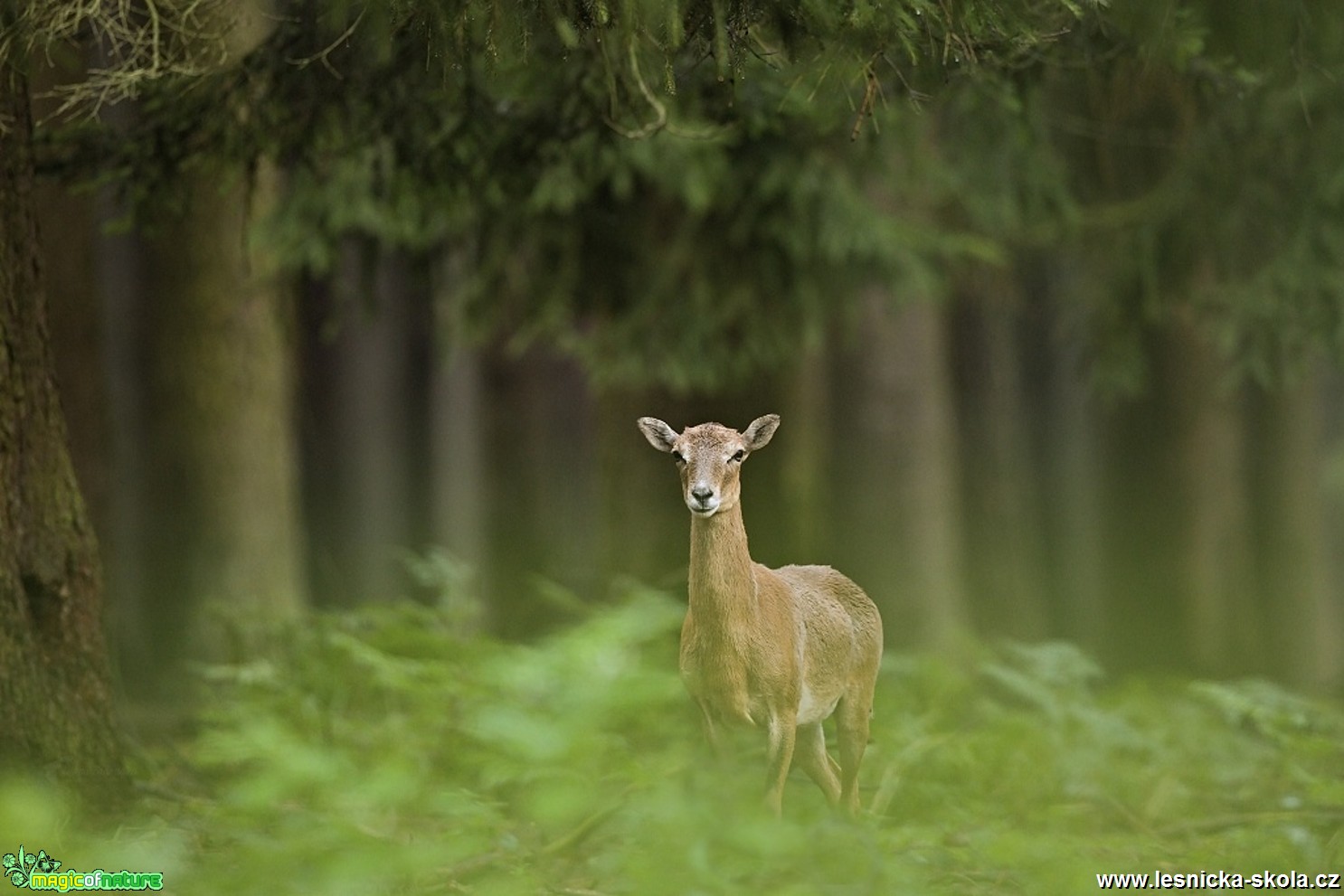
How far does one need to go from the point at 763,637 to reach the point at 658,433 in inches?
24.8

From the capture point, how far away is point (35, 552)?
5.34 metres

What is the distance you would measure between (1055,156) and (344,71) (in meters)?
6.72

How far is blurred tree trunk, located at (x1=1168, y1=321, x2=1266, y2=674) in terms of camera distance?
1448 centimetres

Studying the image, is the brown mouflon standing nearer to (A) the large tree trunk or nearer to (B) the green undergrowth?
(B) the green undergrowth

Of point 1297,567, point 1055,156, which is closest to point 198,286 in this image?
point 1055,156

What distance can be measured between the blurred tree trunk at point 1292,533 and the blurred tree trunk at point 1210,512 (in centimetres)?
28

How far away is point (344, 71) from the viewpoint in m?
5.90

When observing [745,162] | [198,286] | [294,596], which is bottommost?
[294,596]

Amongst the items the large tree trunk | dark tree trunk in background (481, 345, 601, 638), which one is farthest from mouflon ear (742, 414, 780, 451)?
dark tree trunk in background (481, 345, 601, 638)

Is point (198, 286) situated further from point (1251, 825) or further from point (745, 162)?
point (1251, 825)

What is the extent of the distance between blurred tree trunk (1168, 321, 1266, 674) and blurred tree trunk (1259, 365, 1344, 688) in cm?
28

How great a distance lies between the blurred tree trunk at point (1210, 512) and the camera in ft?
47.5

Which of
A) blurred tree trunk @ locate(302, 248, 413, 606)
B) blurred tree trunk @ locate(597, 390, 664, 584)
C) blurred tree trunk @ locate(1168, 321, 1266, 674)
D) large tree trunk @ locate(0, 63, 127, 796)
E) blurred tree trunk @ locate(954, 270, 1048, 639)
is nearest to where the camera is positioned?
large tree trunk @ locate(0, 63, 127, 796)

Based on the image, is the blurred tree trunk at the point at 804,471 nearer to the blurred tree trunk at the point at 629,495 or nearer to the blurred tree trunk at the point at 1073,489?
the blurred tree trunk at the point at 629,495
